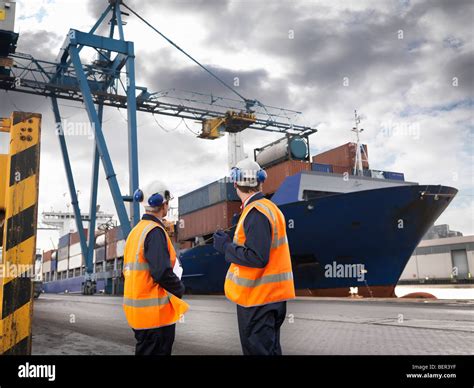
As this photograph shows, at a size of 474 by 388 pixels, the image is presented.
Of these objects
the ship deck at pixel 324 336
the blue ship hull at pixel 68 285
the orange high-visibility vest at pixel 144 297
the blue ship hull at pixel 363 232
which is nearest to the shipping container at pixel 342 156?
the blue ship hull at pixel 363 232

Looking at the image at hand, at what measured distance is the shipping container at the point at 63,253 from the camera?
52.4m

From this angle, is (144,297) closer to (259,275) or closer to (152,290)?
(152,290)

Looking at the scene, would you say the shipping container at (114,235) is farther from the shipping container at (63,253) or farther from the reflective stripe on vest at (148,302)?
the reflective stripe on vest at (148,302)

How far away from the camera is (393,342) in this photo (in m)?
5.56

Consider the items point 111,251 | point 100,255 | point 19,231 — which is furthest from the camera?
point 100,255

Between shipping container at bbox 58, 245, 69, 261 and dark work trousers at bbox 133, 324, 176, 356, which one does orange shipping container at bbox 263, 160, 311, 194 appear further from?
shipping container at bbox 58, 245, 69, 261

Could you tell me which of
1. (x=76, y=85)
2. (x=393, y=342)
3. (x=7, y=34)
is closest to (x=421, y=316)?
(x=393, y=342)

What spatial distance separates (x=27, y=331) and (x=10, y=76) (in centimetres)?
2308

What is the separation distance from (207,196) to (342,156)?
7.36 metres

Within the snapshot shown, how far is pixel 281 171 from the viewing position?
19.9 meters

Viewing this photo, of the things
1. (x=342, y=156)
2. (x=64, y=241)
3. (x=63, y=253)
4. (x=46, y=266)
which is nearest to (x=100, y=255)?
(x=64, y=241)

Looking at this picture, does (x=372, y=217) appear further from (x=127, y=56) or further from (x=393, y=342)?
(x=127, y=56)

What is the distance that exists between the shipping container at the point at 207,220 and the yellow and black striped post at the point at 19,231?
1838 cm

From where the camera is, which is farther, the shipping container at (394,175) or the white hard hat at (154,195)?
the shipping container at (394,175)
